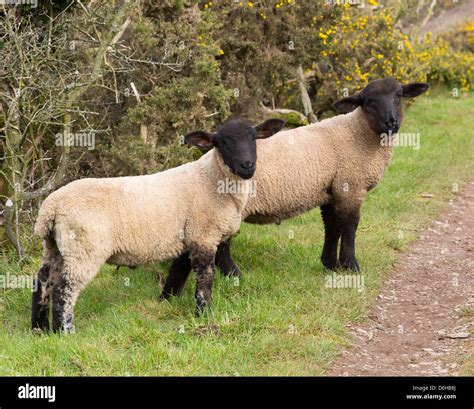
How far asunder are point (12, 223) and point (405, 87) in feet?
16.9

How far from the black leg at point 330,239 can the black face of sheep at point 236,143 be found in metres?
1.75

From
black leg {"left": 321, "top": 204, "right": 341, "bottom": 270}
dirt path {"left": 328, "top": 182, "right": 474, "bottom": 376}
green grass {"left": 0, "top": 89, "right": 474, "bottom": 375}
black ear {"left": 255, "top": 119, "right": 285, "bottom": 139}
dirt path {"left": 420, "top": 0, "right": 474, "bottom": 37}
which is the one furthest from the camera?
dirt path {"left": 420, "top": 0, "right": 474, "bottom": 37}

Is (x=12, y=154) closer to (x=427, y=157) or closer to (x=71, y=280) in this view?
(x=71, y=280)

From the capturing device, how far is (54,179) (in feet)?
31.1

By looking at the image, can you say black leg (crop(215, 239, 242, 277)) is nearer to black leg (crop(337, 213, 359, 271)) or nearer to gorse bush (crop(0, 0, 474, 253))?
black leg (crop(337, 213, 359, 271))

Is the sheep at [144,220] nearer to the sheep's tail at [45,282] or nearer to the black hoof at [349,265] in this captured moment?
the sheep's tail at [45,282]

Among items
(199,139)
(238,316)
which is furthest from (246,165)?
(238,316)

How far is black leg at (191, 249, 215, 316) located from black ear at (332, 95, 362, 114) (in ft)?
8.39

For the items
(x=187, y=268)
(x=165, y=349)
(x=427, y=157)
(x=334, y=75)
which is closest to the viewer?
(x=165, y=349)

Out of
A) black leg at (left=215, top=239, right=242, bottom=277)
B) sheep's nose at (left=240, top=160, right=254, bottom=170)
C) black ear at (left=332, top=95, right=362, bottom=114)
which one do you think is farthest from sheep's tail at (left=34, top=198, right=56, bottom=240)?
black ear at (left=332, top=95, right=362, bottom=114)

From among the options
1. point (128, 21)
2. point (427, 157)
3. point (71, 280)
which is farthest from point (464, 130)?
point (71, 280)

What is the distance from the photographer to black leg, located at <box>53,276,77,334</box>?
7.27 metres

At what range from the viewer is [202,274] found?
7.65 metres
